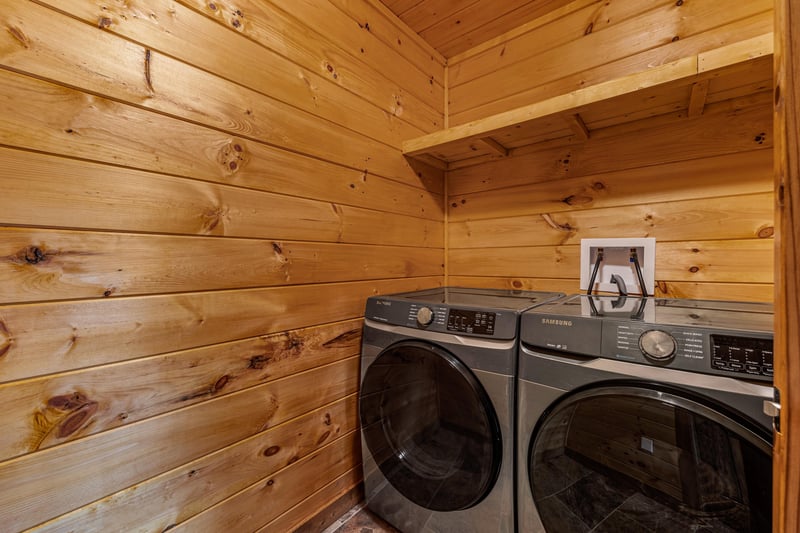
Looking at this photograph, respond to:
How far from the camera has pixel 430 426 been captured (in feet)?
3.90

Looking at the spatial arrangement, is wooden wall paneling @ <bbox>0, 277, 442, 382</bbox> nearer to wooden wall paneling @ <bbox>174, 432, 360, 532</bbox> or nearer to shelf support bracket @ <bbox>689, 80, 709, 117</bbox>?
wooden wall paneling @ <bbox>174, 432, 360, 532</bbox>

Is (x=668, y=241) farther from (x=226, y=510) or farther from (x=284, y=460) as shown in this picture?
(x=226, y=510)

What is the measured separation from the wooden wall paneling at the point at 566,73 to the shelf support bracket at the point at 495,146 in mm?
255

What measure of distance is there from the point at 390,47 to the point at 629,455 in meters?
1.77

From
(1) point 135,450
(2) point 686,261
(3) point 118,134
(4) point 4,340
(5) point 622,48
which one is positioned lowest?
(1) point 135,450

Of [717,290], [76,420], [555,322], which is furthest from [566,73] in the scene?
[76,420]

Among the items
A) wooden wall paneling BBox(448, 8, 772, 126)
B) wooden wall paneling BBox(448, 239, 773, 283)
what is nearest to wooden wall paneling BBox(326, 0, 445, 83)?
wooden wall paneling BBox(448, 8, 772, 126)

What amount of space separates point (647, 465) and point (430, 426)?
634mm

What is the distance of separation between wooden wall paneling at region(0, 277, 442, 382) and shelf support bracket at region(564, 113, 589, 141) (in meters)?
1.14

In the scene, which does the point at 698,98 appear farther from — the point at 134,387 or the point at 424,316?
the point at 134,387

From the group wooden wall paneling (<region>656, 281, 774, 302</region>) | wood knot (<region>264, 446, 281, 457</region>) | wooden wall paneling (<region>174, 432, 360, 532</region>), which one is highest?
wooden wall paneling (<region>656, 281, 774, 302</region>)

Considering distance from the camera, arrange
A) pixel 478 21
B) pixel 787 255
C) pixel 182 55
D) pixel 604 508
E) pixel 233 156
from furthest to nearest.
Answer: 1. pixel 478 21
2. pixel 233 156
3. pixel 182 55
4. pixel 604 508
5. pixel 787 255

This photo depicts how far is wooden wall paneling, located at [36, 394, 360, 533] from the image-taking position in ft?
2.68

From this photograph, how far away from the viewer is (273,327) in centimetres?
114
